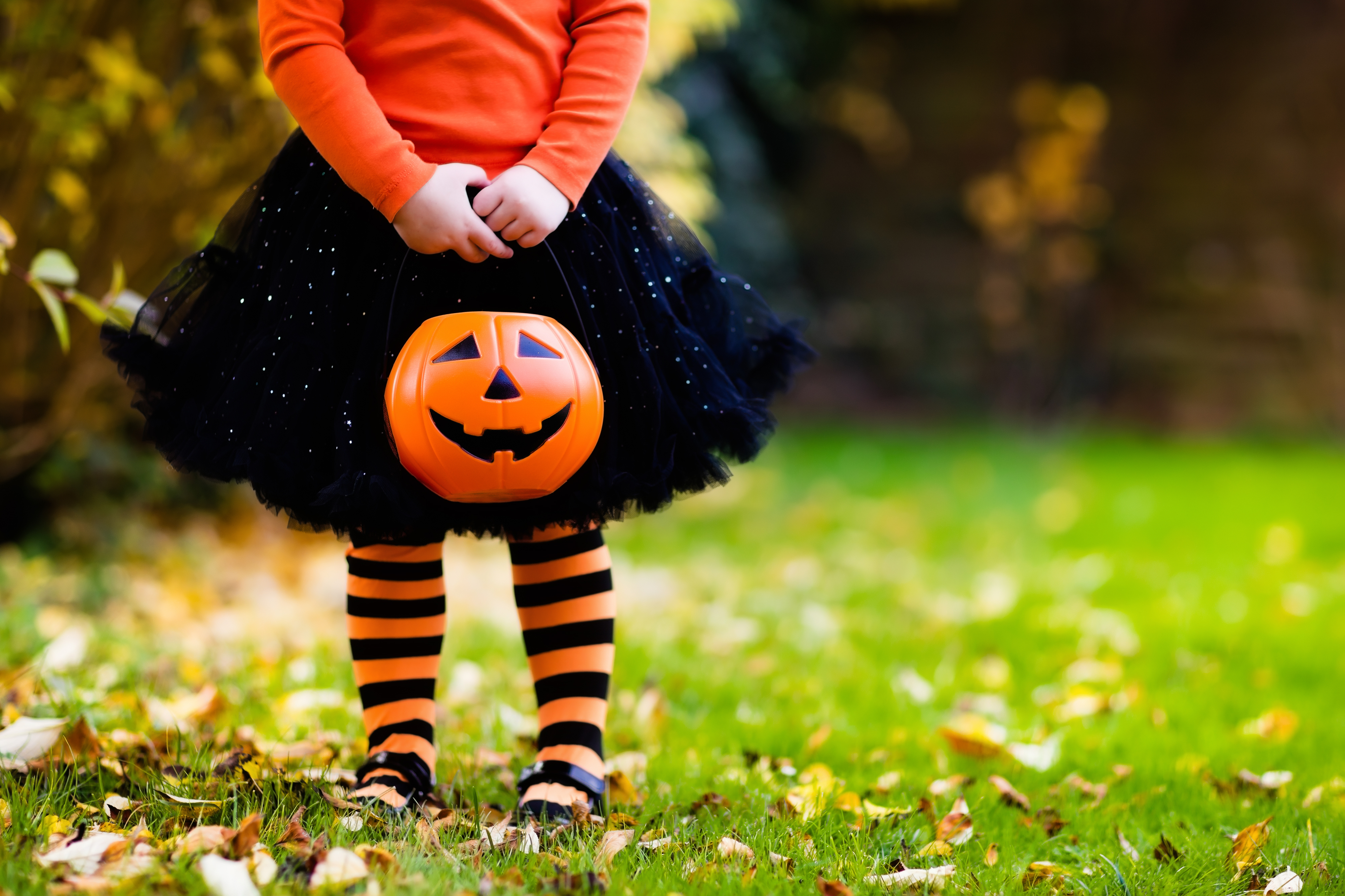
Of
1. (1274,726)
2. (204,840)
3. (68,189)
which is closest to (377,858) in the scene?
(204,840)

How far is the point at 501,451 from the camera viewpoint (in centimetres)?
122

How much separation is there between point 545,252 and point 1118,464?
198 inches

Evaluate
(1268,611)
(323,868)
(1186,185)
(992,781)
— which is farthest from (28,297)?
(1186,185)

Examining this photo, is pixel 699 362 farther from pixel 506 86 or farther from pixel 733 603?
pixel 733 603

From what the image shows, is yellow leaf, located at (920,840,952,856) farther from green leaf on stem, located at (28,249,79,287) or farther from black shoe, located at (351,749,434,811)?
green leaf on stem, located at (28,249,79,287)

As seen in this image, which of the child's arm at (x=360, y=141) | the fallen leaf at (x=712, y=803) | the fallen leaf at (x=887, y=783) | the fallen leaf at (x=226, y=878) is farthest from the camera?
the fallen leaf at (x=887, y=783)

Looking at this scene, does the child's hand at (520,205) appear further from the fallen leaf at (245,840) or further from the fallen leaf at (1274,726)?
the fallen leaf at (1274,726)

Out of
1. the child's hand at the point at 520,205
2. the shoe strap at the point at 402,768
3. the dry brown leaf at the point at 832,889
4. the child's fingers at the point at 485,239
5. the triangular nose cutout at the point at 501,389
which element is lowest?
the dry brown leaf at the point at 832,889

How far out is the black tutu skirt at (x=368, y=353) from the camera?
50.7 inches

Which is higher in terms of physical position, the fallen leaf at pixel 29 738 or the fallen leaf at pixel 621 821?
the fallen leaf at pixel 29 738

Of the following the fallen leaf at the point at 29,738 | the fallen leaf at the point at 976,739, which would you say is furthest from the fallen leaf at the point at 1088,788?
the fallen leaf at the point at 29,738

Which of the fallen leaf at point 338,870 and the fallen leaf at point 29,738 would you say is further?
the fallen leaf at point 29,738

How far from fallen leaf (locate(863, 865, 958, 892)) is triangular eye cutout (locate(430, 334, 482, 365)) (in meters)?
0.74

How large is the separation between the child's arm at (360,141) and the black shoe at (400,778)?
655mm
